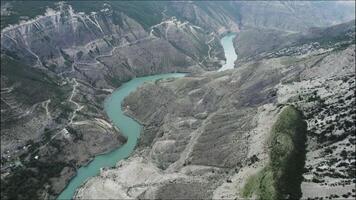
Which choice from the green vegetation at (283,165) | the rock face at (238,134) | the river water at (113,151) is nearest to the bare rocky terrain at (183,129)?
the rock face at (238,134)

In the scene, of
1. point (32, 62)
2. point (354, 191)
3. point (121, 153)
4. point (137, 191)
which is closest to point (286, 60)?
point (121, 153)

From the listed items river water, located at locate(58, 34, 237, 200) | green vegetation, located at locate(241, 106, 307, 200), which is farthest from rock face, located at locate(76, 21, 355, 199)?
river water, located at locate(58, 34, 237, 200)

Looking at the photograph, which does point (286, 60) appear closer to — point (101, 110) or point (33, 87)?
point (101, 110)

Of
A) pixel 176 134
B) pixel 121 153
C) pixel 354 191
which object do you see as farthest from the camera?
pixel 121 153

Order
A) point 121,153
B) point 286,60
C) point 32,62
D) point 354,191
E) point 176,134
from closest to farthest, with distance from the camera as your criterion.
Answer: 1. point 354,191
2. point 176,134
3. point 121,153
4. point 286,60
5. point 32,62

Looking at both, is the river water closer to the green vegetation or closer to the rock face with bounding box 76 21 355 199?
the rock face with bounding box 76 21 355 199

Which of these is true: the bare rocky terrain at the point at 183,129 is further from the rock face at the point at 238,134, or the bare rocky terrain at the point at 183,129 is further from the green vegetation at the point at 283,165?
the green vegetation at the point at 283,165

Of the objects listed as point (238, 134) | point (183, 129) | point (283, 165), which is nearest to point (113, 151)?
point (183, 129)
